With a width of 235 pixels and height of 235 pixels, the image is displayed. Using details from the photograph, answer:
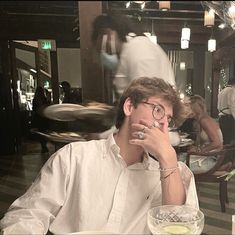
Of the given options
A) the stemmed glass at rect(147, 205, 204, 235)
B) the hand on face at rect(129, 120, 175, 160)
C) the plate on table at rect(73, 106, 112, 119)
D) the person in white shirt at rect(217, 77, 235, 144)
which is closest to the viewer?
the stemmed glass at rect(147, 205, 204, 235)

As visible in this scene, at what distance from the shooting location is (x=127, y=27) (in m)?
1.16

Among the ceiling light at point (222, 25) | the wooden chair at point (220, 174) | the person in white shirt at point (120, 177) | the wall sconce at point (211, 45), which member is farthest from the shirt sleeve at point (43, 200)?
the ceiling light at point (222, 25)

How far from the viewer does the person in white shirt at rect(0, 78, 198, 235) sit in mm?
1093

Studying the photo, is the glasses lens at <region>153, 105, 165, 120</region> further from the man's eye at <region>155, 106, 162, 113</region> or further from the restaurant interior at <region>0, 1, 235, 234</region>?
the restaurant interior at <region>0, 1, 235, 234</region>

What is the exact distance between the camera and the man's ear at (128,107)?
3.75 ft

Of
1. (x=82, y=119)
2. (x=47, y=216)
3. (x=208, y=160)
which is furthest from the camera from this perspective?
(x=208, y=160)

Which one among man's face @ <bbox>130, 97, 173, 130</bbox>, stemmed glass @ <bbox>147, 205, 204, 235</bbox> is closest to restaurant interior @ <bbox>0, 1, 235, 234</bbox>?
man's face @ <bbox>130, 97, 173, 130</bbox>

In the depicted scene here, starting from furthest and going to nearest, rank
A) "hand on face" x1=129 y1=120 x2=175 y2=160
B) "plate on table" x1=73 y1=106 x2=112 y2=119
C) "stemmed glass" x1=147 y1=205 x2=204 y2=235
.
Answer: "plate on table" x1=73 y1=106 x2=112 y2=119
"hand on face" x1=129 y1=120 x2=175 y2=160
"stemmed glass" x1=147 y1=205 x2=204 y2=235

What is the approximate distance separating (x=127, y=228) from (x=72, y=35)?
78cm

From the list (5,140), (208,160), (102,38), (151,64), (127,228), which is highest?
(102,38)

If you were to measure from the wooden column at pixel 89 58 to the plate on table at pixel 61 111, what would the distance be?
6 centimetres

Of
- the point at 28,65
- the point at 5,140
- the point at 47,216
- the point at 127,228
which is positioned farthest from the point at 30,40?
the point at 127,228

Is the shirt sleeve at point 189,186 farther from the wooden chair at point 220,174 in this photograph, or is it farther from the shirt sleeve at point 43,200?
the shirt sleeve at point 43,200

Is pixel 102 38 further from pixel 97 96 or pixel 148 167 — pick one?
pixel 148 167
